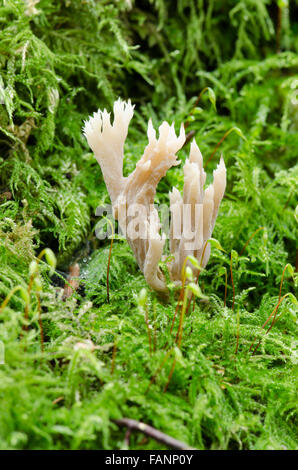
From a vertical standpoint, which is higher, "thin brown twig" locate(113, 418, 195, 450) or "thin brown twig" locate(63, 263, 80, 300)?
"thin brown twig" locate(63, 263, 80, 300)

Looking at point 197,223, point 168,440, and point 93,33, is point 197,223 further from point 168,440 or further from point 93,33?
point 93,33

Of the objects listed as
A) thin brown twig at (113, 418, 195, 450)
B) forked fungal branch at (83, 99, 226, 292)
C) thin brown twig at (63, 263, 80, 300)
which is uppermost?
forked fungal branch at (83, 99, 226, 292)

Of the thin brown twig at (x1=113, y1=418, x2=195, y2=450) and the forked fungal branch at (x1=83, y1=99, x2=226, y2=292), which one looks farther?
the forked fungal branch at (x1=83, y1=99, x2=226, y2=292)

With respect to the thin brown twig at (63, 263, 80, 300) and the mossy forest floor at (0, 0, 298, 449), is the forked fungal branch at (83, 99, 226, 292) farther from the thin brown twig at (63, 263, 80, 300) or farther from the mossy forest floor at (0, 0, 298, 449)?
the thin brown twig at (63, 263, 80, 300)

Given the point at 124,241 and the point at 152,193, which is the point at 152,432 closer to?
the point at 152,193

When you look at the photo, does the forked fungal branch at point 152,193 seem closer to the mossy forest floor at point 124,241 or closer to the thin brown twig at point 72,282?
the mossy forest floor at point 124,241

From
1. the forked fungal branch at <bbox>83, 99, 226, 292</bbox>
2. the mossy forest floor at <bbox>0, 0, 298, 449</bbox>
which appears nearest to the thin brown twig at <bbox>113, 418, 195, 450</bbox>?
the mossy forest floor at <bbox>0, 0, 298, 449</bbox>
